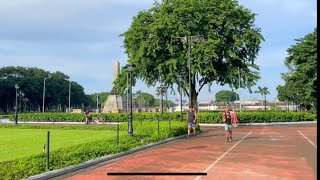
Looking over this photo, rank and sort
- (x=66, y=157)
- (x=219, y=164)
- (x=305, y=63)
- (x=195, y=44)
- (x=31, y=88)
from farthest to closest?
(x=31, y=88), (x=305, y=63), (x=195, y=44), (x=66, y=157), (x=219, y=164)

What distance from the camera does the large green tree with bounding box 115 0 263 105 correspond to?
149 feet

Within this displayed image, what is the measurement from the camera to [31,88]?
110438 mm

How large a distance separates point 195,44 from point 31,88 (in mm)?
74864

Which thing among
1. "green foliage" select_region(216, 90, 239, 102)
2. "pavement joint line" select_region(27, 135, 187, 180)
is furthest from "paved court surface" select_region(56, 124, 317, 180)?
"green foliage" select_region(216, 90, 239, 102)

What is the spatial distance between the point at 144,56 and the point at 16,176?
3749 centimetres

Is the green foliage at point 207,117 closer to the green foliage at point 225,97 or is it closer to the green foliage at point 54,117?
the green foliage at point 54,117

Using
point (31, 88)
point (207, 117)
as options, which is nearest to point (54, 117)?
point (207, 117)

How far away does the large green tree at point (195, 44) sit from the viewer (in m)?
45.5

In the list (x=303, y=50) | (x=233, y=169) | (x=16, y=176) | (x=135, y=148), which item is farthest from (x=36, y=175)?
(x=303, y=50)

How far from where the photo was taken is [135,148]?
17750mm

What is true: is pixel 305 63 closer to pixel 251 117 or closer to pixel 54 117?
pixel 251 117

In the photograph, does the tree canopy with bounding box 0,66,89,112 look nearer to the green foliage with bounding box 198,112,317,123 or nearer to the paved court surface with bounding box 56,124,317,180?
the green foliage with bounding box 198,112,317,123

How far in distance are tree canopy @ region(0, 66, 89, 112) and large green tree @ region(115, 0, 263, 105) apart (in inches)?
2305

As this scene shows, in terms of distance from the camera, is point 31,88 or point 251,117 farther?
point 31,88
